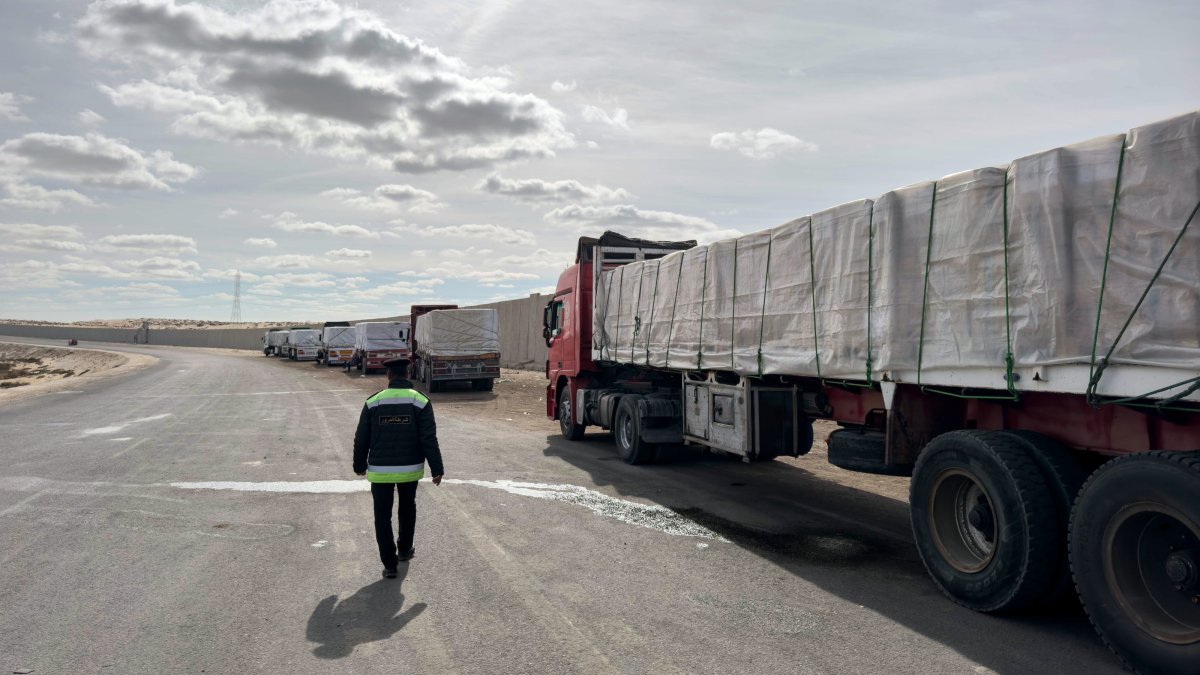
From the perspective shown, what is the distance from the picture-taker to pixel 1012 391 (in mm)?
4758

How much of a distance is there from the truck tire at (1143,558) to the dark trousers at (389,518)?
14.5ft

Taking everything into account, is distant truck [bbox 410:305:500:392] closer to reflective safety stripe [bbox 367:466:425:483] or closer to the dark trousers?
the dark trousers

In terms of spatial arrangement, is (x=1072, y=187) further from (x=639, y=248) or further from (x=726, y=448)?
(x=639, y=248)

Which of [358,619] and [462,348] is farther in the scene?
[462,348]

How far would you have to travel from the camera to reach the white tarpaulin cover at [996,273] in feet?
12.7

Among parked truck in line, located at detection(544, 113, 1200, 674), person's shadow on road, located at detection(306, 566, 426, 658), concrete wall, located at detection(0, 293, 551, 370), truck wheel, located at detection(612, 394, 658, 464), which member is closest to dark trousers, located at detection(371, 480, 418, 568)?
person's shadow on road, located at detection(306, 566, 426, 658)

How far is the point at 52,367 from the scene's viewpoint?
51.8 m

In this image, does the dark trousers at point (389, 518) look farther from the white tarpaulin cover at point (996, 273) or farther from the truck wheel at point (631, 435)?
the truck wheel at point (631, 435)

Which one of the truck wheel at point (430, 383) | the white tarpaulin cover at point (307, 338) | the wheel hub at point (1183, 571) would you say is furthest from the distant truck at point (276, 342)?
the wheel hub at point (1183, 571)

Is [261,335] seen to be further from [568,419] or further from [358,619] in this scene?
[358,619]

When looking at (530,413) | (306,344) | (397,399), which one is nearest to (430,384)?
(530,413)

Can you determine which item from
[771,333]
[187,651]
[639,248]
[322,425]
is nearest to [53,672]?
[187,651]

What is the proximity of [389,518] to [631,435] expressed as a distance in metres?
5.57

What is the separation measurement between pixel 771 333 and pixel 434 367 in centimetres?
1916
